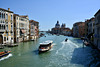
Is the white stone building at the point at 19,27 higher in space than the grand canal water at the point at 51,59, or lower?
higher

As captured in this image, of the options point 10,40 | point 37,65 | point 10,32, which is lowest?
point 37,65

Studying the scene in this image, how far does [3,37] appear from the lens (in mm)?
28891

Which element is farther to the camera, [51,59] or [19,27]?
[19,27]

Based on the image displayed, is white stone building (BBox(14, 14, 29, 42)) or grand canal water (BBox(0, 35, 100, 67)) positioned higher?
white stone building (BBox(14, 14, 29, 42))

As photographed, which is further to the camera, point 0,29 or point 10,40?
point 10,40

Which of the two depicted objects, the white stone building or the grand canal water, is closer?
the grand canal water

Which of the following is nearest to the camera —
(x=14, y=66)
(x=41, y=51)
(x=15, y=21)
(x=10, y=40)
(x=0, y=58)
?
(x=14, y=66)

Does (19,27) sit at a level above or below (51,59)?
above

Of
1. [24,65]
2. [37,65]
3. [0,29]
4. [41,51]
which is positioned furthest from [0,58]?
[0,29]

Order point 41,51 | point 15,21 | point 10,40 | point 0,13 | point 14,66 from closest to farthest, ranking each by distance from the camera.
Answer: point 14,66 → point 41,51 → point 0,13 → point 10,40 → point 15,21

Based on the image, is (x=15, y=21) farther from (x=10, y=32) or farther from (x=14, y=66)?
(x=14, y=66)

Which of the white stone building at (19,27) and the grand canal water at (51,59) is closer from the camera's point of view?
the grand canal water at (51,59)

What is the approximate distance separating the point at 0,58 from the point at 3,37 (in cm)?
1481

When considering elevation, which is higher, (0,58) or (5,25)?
(5,25)
